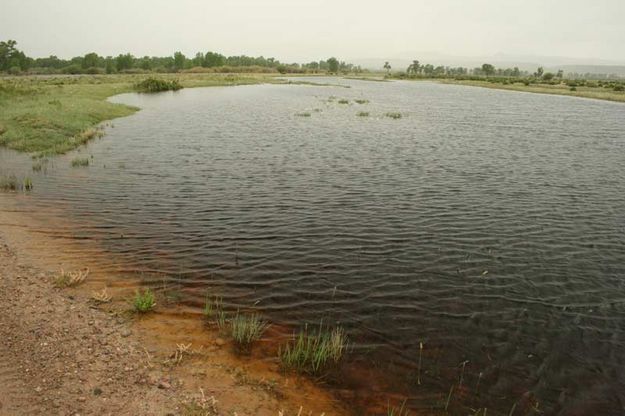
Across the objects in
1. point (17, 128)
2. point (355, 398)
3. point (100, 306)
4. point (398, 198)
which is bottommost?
point (355, 398)

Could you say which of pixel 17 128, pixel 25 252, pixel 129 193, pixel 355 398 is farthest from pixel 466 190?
pixel 17 128

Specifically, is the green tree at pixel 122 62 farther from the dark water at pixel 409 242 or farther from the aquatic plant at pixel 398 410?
the aquatic plant at pixel 398 410

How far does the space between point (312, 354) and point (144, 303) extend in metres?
5.79

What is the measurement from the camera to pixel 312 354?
36.0 feet

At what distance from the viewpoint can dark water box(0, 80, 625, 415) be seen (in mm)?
11445

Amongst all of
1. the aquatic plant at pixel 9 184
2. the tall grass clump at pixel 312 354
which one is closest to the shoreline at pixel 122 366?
the tall grass clump at pixel 312 354

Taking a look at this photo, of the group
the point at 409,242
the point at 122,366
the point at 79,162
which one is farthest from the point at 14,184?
the point at 409,242

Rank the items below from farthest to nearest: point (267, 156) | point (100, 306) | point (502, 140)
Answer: point (502, 140) → point (267, 156) → point (100, 306)

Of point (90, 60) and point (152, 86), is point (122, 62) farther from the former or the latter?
point (152, 86)

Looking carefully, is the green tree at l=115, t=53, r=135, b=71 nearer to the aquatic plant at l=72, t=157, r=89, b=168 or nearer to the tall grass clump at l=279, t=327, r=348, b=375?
the aquatic plant at l=72, t=157, r=89, b=168

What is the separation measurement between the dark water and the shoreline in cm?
212

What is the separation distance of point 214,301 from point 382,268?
22.6 feet

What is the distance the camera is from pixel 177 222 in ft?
67.8

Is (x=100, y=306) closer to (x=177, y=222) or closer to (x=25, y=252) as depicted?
(x=25, y=252)
